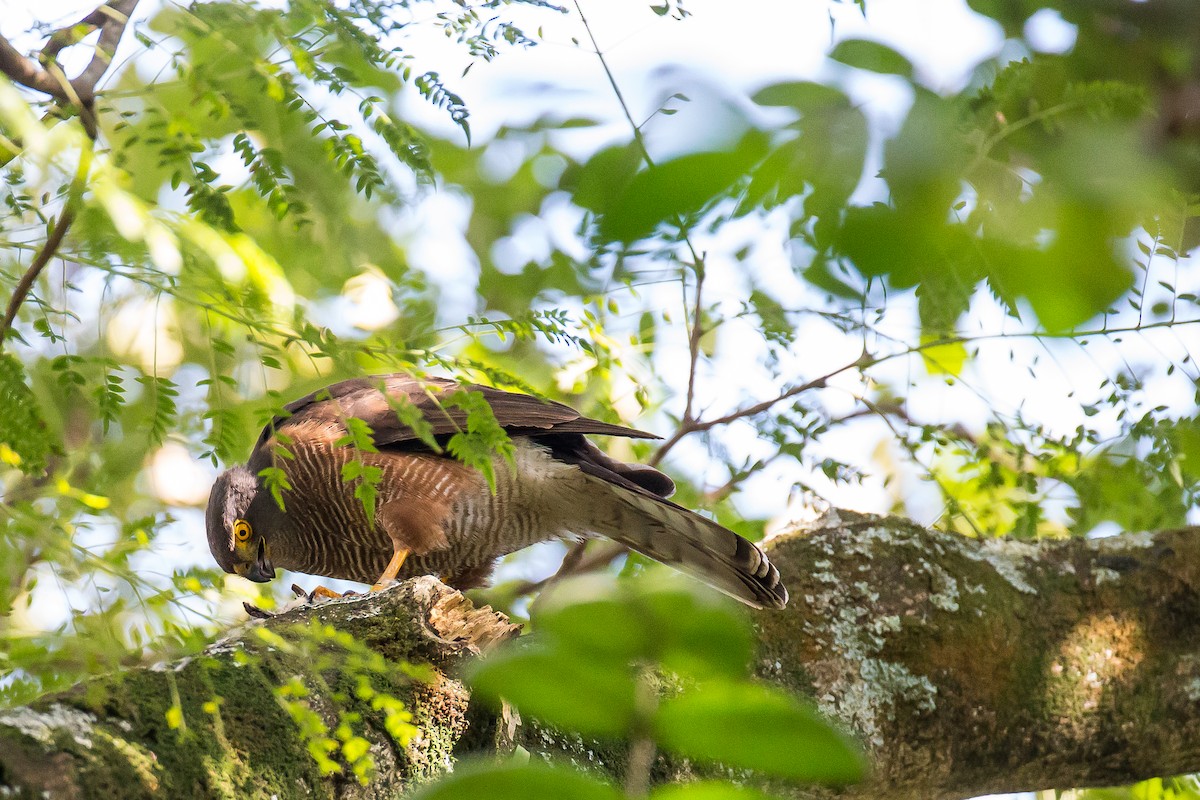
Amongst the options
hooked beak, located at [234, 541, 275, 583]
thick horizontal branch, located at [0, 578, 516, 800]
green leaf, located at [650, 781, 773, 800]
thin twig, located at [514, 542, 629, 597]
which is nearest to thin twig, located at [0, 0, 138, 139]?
thick horizontal branch, located at [0, 578, 516, 800]

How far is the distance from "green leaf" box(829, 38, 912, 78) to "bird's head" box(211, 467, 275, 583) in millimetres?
4045

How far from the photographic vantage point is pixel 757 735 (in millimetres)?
662

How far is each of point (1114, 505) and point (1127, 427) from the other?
1.04 metres

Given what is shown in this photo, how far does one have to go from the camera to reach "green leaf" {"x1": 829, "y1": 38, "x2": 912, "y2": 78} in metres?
0.81

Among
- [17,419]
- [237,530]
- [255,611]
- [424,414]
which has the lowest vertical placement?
[237,530]

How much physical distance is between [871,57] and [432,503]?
11.2ft

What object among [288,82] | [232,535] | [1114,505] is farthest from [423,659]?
[1114,505]

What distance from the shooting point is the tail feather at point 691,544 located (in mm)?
3010

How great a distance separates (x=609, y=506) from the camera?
402 cm

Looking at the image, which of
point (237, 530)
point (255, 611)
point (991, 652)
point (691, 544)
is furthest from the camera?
point (237, 530)

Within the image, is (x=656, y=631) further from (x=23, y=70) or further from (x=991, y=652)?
(x=991, y=652)

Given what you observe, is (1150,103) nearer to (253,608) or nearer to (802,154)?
(802,154)

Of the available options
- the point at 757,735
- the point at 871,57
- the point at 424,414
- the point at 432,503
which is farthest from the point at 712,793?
the point at 432,503

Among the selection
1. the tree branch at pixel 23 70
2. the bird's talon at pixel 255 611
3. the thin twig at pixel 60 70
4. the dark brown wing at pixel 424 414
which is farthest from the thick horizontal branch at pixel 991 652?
the tree branch at pixel 23 70
